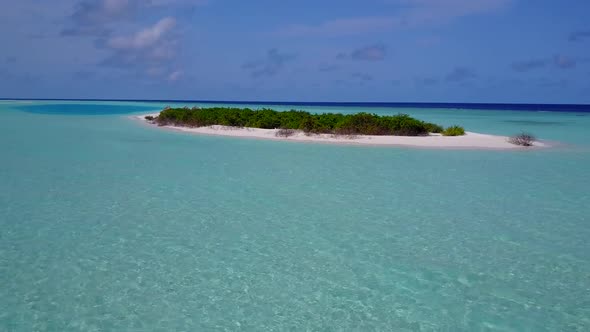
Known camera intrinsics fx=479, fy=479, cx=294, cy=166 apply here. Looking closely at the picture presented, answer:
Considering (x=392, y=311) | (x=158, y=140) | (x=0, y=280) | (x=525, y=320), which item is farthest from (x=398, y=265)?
(x=158, y=140)

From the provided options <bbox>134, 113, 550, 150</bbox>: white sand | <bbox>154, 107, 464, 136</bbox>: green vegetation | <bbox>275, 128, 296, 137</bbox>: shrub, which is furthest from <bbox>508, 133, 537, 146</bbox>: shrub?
<bbox>275, 128, 296, 137</bbox>: shrub

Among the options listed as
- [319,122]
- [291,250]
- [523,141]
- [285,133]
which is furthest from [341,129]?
[291,250]

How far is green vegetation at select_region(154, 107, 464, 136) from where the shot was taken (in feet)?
92.1

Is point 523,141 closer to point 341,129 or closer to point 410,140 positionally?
point 410,140

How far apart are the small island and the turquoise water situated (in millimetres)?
9933

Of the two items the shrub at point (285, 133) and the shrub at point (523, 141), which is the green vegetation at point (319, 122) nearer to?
the shrub at point (285, 133)

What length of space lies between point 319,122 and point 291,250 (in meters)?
22.2

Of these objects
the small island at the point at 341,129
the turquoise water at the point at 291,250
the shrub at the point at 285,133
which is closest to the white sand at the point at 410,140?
the small island at the point at 341,129

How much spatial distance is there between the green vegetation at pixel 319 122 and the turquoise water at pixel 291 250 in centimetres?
1306

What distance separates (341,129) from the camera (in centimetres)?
2773

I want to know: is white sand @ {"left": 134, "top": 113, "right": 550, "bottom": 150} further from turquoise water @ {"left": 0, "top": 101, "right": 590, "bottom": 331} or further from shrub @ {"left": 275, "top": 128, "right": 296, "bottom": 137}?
turquoise water @ {"left": 0, "top": 101, "right": 590, "bottom": 331}

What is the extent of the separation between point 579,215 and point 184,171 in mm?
10778

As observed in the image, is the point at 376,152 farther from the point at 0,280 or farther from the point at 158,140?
the point at 0,280

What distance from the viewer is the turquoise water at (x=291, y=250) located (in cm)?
533
